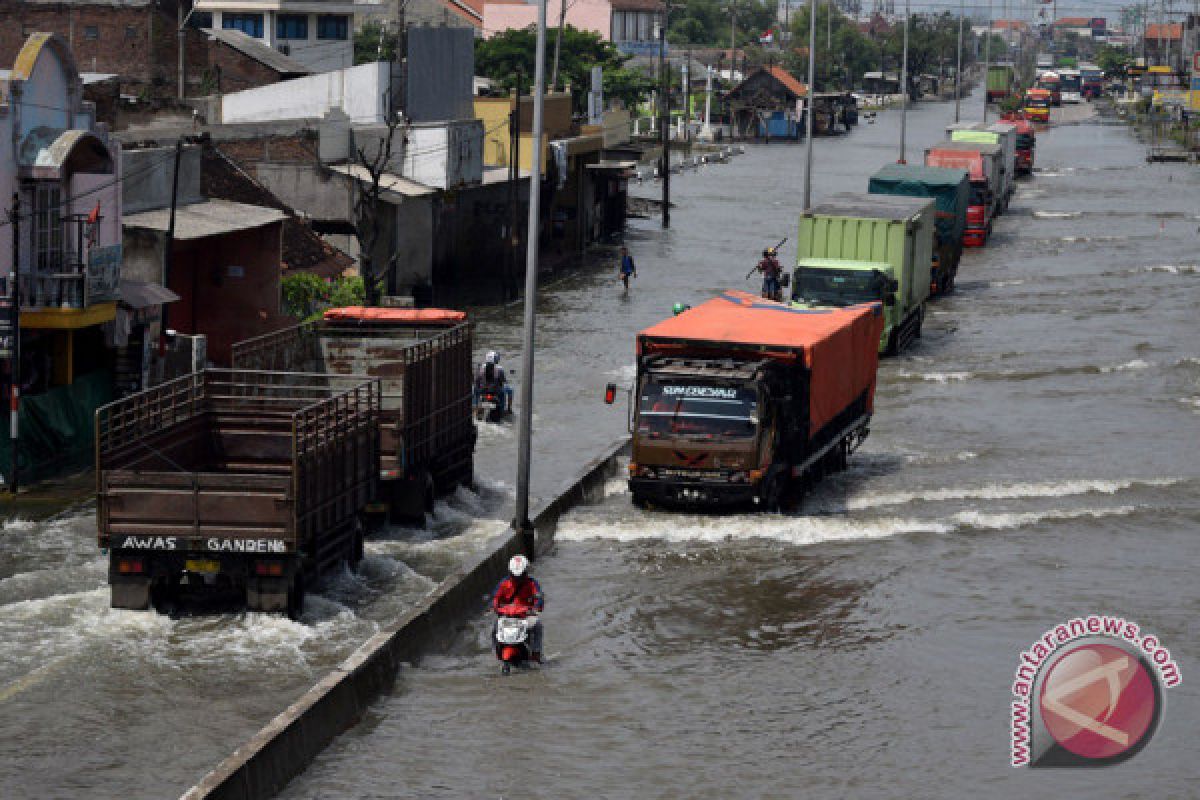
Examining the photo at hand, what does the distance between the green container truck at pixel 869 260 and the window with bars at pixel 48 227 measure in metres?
15.8

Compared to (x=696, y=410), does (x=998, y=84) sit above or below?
above

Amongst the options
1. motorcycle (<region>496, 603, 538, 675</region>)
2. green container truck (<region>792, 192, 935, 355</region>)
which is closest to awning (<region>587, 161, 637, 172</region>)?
green container truck (<region>792, 192, 935, 355</region>)

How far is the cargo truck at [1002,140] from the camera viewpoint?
81.2 metres

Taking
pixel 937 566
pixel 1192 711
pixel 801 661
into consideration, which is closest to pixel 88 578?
pixel 801 661

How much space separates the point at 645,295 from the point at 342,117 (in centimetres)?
1058

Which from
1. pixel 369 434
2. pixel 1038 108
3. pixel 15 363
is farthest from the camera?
pixel 1038 108

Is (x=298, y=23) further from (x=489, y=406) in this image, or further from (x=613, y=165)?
(x=489, y=406)

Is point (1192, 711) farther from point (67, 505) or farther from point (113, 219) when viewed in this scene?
point (113, 219)

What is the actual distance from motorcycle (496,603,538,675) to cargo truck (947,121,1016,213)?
201 feet

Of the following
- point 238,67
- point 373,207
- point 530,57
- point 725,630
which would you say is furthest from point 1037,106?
point 725,630

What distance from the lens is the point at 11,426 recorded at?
92.3 feet

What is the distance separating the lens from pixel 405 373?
2606cm

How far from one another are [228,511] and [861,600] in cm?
802

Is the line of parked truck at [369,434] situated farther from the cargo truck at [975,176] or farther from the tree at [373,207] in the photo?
the cargo truck at [975,176]
